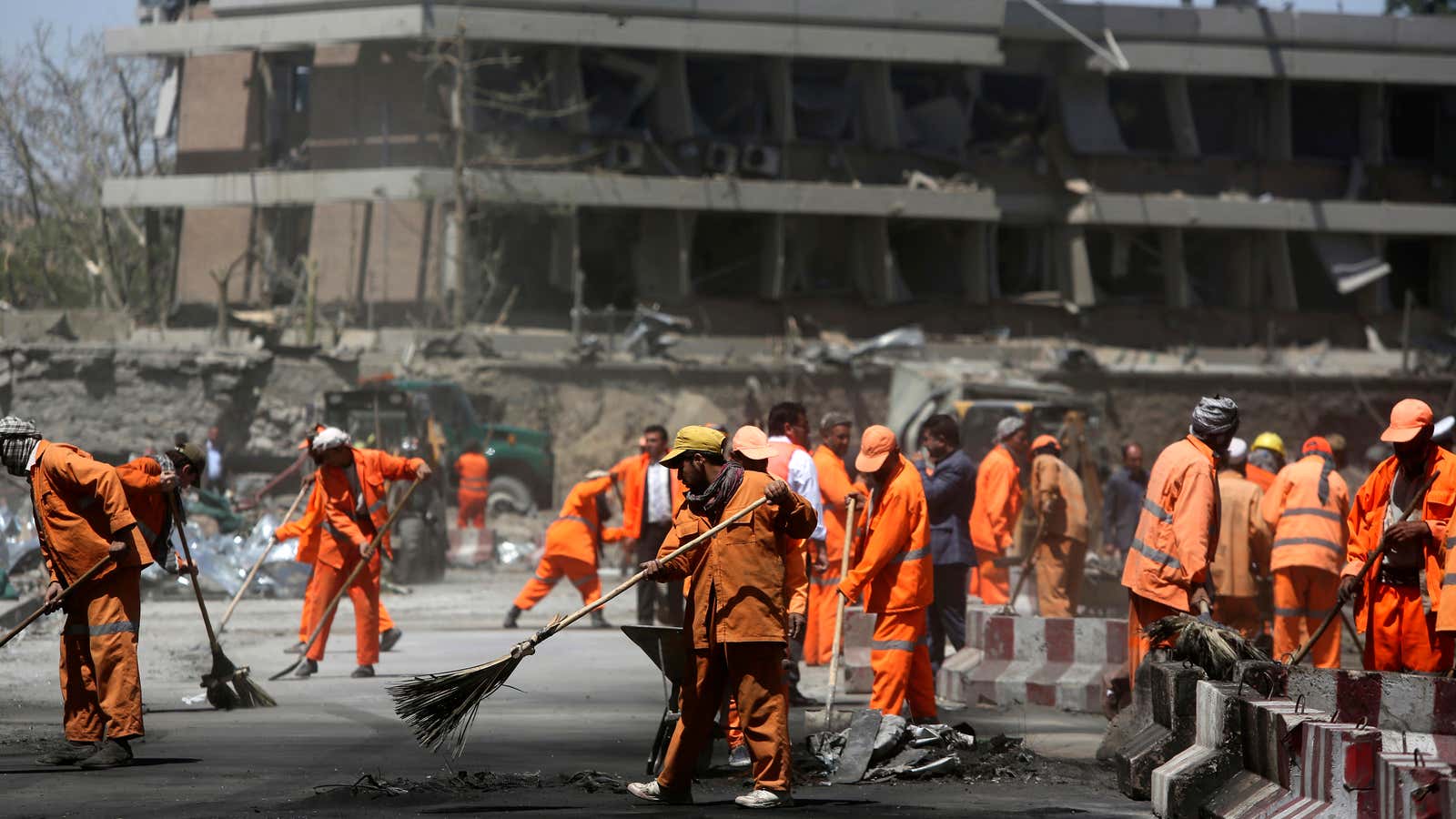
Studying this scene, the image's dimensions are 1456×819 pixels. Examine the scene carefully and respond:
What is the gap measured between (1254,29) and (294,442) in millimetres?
23982

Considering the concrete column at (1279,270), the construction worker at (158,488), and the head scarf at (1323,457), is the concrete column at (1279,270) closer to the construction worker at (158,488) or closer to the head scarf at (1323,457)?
the head scarf at (1323,457)

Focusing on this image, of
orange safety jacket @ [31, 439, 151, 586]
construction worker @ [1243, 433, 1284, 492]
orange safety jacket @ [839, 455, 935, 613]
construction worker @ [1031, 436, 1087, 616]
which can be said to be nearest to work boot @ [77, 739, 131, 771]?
orange safety jacket @ [31, 439, 151, 586]

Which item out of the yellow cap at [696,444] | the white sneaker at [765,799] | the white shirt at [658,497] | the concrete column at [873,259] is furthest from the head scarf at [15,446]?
the concrete column at [873,259]

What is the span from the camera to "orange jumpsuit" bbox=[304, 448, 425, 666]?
12.6m

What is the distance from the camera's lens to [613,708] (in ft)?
37.5

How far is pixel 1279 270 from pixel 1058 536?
2968 centimetres

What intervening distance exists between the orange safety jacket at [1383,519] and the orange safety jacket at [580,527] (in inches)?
310

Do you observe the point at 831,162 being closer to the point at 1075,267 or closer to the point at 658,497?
the point at 1075,267

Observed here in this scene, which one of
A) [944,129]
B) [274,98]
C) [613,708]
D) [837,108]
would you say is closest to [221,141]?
[274,98]

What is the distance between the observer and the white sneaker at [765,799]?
24.3 feet

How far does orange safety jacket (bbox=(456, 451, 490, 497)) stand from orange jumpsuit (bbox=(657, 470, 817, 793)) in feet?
61.0

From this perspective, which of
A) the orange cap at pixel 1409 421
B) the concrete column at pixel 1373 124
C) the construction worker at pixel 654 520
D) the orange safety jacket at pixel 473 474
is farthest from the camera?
the concrete column at pixel 1373 124

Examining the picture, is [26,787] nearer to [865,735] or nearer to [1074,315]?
[865,735]

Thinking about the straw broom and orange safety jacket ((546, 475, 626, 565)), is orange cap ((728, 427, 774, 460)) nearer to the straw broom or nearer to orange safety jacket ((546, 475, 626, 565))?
the straw broom
